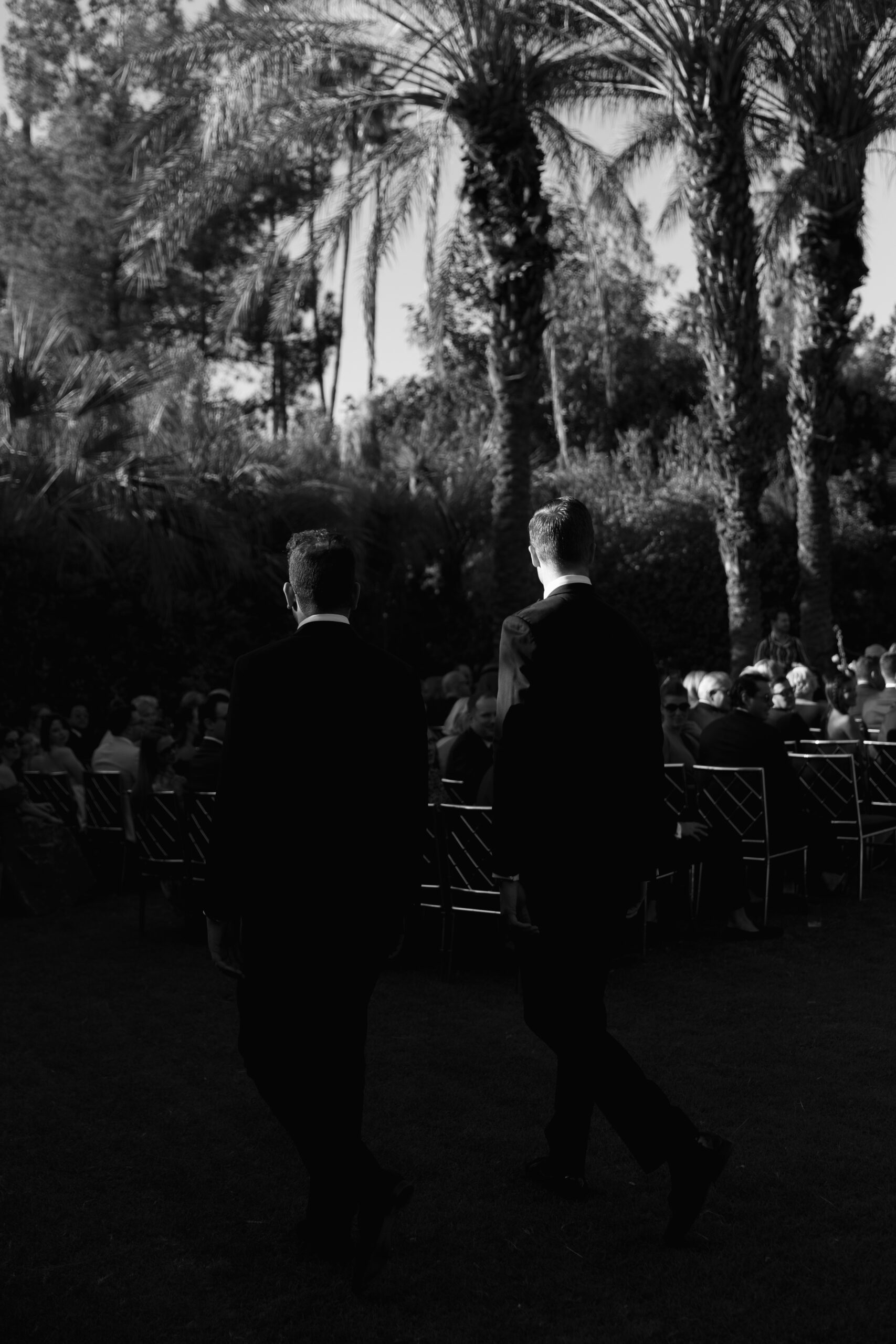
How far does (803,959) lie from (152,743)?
4.44m

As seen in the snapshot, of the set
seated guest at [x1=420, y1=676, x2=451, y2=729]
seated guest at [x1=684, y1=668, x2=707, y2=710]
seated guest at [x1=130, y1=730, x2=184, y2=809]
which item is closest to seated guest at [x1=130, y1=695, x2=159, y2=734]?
seated guest at [x1=130, y1=730, x2=184, y2=809]

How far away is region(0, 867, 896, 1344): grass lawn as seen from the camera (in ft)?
11.6

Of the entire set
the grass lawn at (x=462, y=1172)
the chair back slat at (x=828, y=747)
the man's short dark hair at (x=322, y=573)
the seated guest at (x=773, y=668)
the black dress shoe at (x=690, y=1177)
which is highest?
the seated guest at (x=773, y=668)

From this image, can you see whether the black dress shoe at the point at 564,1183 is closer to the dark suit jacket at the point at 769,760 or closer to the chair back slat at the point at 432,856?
the chair back slat at the point at 432,856

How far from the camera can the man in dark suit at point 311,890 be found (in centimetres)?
366

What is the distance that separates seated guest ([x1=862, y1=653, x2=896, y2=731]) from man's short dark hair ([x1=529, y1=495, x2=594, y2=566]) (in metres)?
7.33

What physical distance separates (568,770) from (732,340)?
462 inches

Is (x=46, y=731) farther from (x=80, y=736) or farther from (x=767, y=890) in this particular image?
(x=767, y=890)

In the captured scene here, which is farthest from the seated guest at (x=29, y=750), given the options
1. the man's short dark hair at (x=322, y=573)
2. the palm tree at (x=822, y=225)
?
the palm tree at (x=822, y=225)

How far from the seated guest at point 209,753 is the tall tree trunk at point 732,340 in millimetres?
7866

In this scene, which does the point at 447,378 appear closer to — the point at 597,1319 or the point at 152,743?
the point at 152,743

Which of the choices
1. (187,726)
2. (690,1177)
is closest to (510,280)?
(187,726)

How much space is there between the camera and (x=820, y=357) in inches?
704

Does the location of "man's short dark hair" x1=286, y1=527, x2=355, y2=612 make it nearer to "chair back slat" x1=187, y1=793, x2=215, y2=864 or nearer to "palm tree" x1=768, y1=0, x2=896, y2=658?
"chair back slat" x1=187, y1=793, x2=215, y2=864
